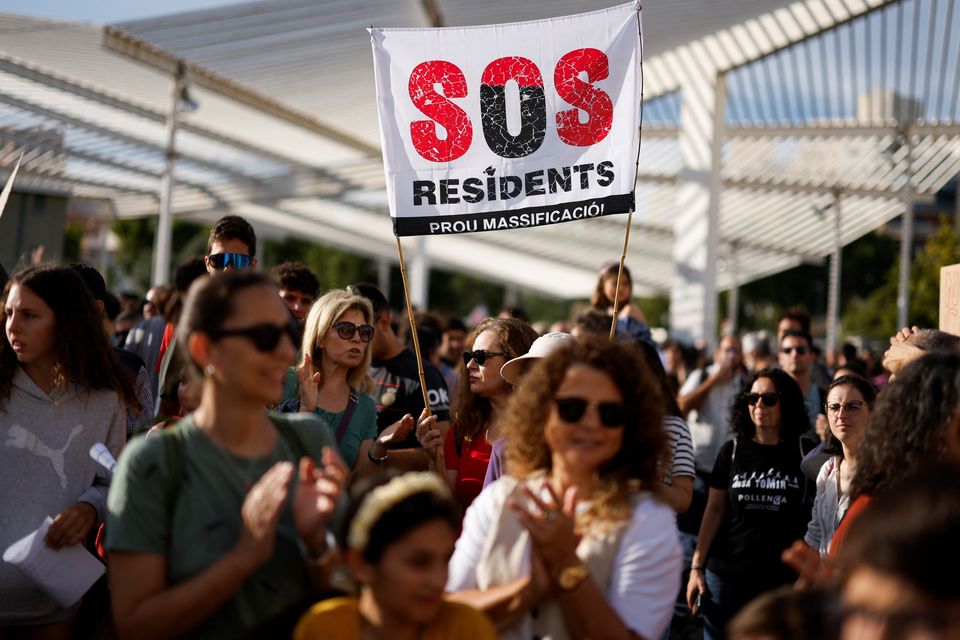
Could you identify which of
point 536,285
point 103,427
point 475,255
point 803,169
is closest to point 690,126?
point 803,169

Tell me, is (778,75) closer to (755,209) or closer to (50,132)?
(755,209)

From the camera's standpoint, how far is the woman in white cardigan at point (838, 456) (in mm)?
4977

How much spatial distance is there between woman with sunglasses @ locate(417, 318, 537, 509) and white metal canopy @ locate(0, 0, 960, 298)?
39.8 ft

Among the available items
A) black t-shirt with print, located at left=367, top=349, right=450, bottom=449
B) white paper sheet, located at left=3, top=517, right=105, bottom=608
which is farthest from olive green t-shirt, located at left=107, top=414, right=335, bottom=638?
black t-shirt with print, located at left=367, top=349, right=450, bottom=449

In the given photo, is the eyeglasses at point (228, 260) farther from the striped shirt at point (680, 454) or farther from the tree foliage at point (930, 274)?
the tree foliage at point (930, 274)

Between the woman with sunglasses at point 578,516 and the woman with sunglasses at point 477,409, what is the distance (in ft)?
5.44

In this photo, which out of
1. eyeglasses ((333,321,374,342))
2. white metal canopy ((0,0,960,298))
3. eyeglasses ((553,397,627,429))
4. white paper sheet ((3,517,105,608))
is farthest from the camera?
white metal canopy ((0,0,960,298))

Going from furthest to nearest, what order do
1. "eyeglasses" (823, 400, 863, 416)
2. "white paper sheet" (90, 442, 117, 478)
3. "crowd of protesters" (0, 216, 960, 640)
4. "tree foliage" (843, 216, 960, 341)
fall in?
"tree foliage" (843, 216, 960, 341), "eyeglasses" (823, 400, 863, 416), "white paper sheet" (90, 442, 117, 478), "crowd of protesters" (0, 216, 960, 640)

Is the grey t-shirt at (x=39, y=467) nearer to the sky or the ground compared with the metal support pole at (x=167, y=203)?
nearer to the ground

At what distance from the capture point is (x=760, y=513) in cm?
609

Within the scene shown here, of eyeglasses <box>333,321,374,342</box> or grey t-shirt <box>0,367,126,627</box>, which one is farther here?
eyeglasses <box>333,321,374,342</box>

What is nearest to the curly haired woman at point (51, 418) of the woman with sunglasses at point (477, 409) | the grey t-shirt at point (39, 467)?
the grey t-shirt at point (39, 467)

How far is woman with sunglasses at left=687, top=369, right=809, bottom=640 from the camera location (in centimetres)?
602

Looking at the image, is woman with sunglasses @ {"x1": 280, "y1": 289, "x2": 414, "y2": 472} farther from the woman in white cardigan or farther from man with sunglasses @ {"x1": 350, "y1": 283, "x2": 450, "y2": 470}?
the woman in white cardigan
